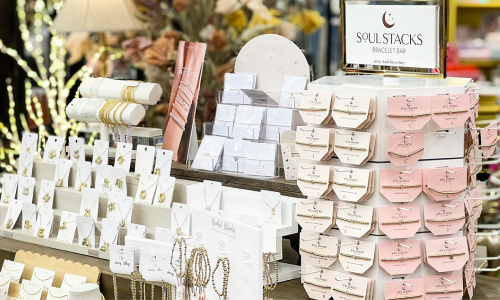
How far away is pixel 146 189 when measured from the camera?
8.41 ft

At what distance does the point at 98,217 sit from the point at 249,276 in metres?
0.99

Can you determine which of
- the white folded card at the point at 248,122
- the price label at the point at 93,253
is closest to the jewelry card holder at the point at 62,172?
the price label at the point at 93,253

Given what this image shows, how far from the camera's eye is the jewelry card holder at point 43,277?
8.01 ft

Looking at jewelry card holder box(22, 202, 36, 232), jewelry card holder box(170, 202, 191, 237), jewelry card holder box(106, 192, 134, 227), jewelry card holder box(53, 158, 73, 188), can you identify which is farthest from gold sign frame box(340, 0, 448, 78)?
jewelry card holder box(22, 202, 36, 232)

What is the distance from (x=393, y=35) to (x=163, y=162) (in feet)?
3.24

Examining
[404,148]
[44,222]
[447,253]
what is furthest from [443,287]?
[44,222]

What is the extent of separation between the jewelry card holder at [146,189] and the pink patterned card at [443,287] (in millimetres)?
1048

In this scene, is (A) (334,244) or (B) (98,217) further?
(B) (98,217)

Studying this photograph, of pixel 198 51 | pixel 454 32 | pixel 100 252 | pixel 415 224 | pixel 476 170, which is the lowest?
pixel 100 252

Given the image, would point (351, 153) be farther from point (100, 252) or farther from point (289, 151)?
point (100, 252)

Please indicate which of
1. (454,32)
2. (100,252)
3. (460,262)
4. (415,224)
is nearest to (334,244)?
(415,224)

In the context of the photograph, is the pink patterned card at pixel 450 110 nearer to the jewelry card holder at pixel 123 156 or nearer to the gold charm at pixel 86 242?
the jewelry card holder at pixel 123 156

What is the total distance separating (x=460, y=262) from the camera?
2.12 m

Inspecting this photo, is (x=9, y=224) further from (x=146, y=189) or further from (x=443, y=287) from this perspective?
(x=443, y=287)
